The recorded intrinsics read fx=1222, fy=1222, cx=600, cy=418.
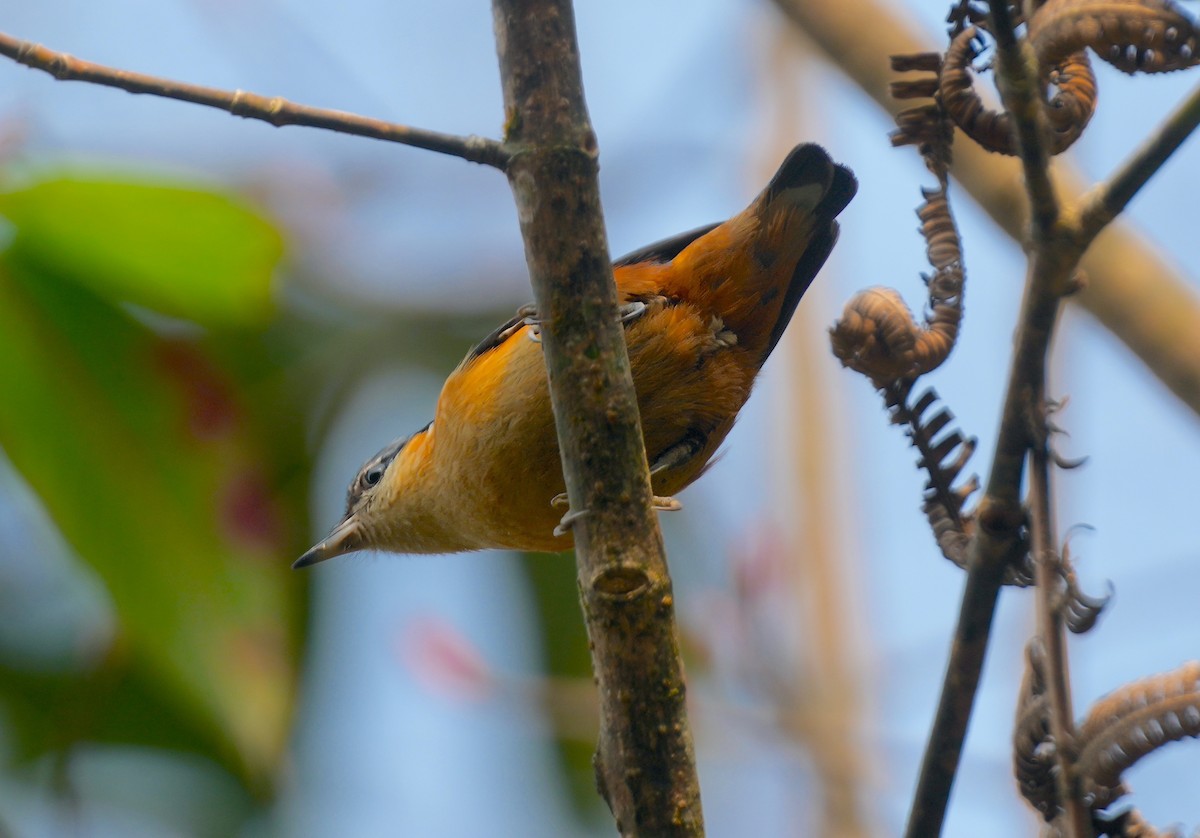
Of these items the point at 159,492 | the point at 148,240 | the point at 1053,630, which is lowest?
the point at 1053,630

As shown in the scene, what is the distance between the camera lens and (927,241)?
213 cm

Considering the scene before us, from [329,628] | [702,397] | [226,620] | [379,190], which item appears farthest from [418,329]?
[702,397]

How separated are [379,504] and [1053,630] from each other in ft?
8.91

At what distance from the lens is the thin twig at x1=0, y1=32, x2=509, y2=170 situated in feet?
6.95

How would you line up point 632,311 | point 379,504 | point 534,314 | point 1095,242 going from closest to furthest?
point 1095,242
point 534,314
point 632,311
point 379,504

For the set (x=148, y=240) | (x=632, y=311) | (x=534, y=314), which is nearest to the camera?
(x=534, y=314)

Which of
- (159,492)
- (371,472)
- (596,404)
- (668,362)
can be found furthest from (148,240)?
(596,404)

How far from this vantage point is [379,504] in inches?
159

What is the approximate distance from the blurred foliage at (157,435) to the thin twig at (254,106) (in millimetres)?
1560

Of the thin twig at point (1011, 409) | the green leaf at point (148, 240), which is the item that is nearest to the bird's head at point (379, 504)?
the green leaf at point (148, 240)

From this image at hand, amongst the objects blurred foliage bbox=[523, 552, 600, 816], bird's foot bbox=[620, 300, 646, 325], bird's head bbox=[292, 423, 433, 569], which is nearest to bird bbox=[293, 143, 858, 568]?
bird's foot bbox=[620, 300, 646, 325]

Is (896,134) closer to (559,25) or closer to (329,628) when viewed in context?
(559,25)

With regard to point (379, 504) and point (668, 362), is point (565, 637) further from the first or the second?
point (668, 362)

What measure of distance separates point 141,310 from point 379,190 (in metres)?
1.45
